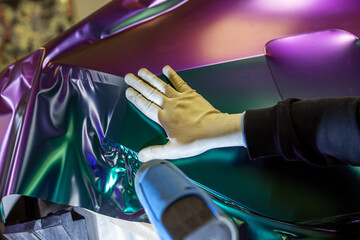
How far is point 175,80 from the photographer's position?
797mm

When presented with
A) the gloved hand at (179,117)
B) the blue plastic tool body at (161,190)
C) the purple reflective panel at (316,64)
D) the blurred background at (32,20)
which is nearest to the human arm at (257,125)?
the gloved hand at (179,117)

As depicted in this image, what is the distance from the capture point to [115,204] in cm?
78

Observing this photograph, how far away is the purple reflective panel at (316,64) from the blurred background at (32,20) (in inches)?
56.7

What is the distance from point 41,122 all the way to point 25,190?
0.16 meters

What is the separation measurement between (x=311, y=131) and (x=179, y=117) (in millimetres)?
288

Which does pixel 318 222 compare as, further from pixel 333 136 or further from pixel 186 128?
pixel 186 128

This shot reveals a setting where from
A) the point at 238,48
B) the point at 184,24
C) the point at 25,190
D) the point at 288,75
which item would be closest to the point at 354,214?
the point at 288,75

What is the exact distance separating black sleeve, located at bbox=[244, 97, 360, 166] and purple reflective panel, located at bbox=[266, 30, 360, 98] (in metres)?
0.12

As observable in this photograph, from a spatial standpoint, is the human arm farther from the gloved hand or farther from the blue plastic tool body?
the blue plastic tool body

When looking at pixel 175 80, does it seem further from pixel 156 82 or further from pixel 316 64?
pixel 316 64

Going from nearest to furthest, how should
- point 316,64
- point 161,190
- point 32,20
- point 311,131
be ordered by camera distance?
point 161,190, point 311,131, point 316,64, point 32,20

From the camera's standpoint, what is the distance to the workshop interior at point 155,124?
676 mm

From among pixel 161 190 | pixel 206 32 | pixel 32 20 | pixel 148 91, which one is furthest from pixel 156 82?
pixel 32 20

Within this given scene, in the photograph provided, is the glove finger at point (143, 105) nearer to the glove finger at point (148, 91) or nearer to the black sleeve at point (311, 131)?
the glove finger at point (148, 91)
